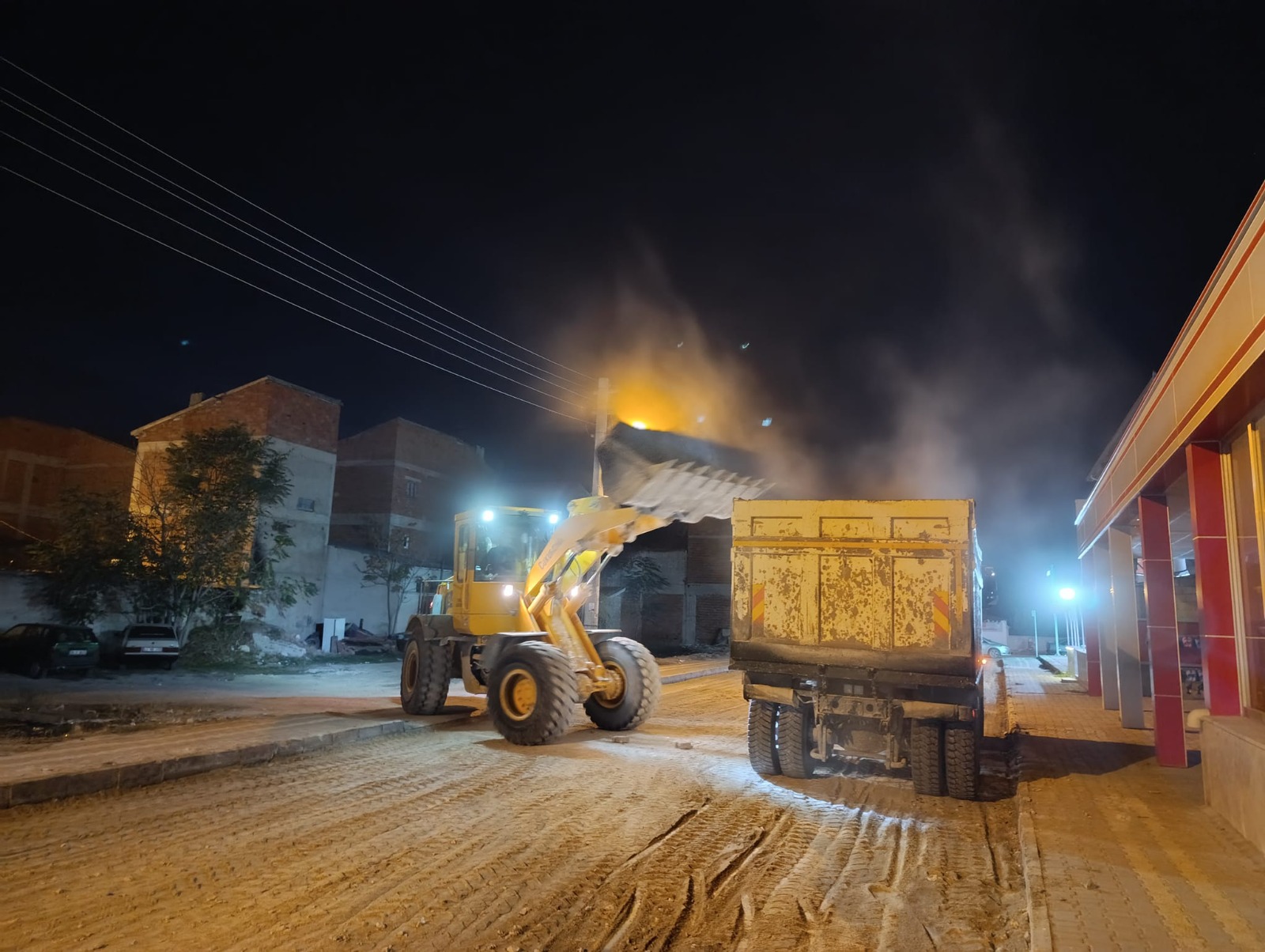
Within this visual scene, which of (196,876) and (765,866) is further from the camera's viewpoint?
(765,866)

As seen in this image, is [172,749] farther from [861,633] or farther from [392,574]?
[392,574]

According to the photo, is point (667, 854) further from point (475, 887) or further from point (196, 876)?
point (196, 876)

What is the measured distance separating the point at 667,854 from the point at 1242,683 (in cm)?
561

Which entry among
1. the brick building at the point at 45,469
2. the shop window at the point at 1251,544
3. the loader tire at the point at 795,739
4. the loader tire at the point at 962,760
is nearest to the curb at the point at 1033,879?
the loader tire at the point at 962,760

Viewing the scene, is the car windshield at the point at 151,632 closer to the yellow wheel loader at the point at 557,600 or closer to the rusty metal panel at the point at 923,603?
the yellow wheel loader at the point at 557,600

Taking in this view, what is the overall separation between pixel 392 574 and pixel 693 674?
51.3 ft

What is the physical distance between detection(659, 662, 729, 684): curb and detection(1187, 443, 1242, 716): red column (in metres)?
13.1

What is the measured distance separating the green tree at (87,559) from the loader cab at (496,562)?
1461 cm

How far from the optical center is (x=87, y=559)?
21766 mm

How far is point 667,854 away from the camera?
577cm

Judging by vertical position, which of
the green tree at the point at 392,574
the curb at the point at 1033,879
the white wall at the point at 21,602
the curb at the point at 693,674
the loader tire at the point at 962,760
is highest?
the green tree at the point at 392,574

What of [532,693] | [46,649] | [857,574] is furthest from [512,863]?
[46,649]

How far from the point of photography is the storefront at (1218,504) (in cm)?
575

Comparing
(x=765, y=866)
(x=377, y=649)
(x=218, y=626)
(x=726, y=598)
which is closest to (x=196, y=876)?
(x=765, y=866)
